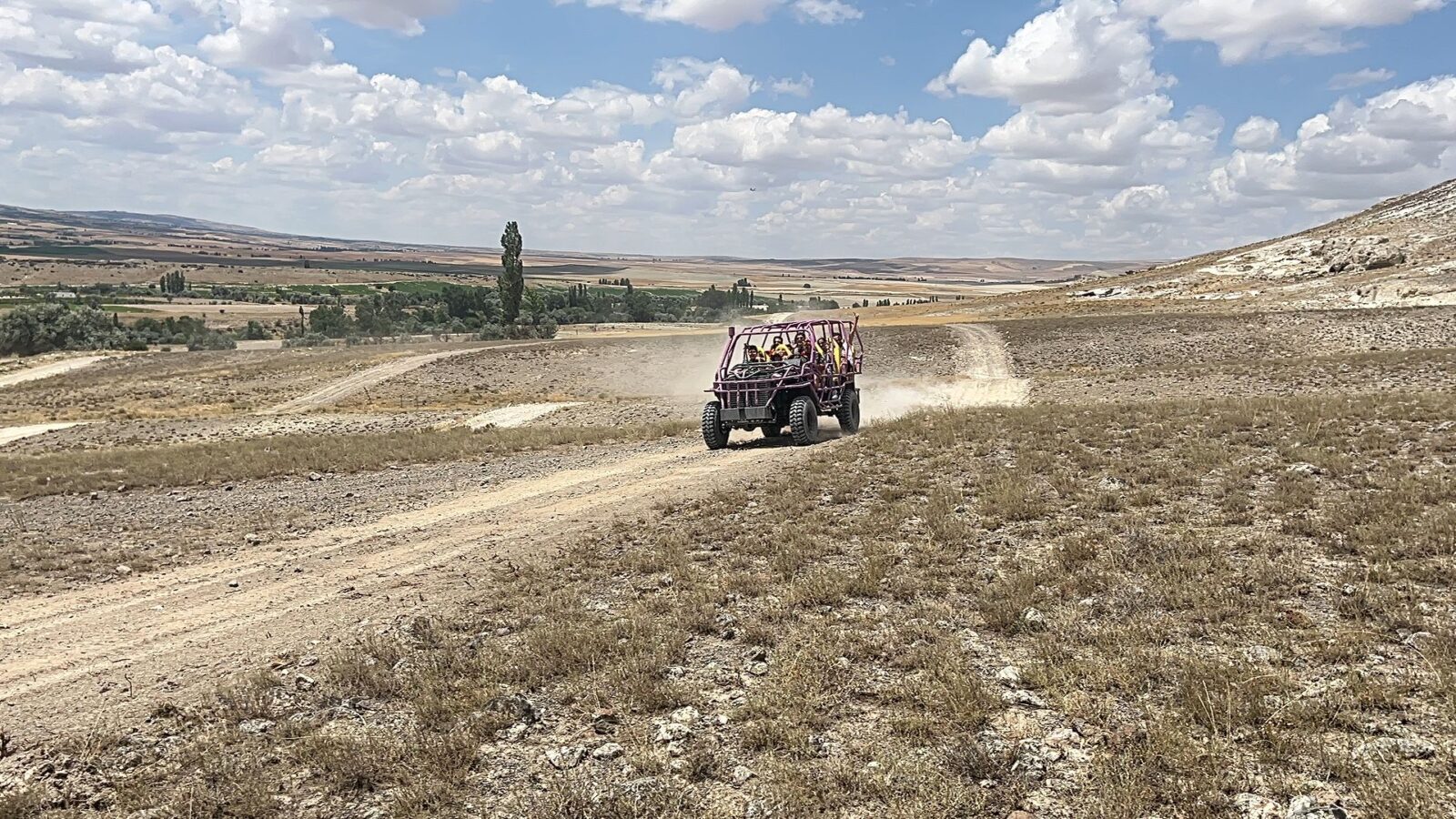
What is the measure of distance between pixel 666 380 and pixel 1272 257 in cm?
5637

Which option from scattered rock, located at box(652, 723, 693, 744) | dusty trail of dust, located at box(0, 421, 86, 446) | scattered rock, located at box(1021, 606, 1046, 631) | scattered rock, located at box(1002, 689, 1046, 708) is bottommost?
dusty trail of dust, located at box(0, 421, 86, 446)

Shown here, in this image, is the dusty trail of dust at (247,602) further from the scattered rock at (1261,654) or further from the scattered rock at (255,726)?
the scattered rock at (1261,654)

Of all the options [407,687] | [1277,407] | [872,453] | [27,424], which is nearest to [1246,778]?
[407,687]

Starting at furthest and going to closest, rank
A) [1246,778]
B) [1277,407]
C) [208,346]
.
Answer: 1. [208,346]
2. [1277,407]
3. [1246,778]

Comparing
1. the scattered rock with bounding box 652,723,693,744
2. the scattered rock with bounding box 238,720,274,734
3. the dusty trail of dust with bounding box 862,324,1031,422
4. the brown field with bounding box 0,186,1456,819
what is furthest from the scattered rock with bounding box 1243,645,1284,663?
the dusty trail of dust with bounding box 862,324,1031,422

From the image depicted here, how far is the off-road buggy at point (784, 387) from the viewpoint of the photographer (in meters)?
17.9

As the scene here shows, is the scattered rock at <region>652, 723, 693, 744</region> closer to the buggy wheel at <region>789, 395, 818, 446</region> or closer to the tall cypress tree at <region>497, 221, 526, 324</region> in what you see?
the buggy wheel at <region>789, 395, 818, 446</region>

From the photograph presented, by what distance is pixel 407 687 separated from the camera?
6.19 meters

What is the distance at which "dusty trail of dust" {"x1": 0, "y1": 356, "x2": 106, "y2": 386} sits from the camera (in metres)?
53.5

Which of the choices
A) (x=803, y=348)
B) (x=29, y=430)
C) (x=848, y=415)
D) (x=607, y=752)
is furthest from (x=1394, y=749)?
(x=29, y=430)

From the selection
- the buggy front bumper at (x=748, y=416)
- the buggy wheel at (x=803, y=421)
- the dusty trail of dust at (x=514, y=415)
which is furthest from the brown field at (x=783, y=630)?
the dusty trail of dust at (x=514, y=415)

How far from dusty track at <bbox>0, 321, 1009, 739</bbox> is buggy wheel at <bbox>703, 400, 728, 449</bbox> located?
3448 millimetres

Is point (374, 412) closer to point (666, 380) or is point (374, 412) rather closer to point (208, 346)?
point (666, 380)

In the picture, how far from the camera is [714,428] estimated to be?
17953 millimetres
